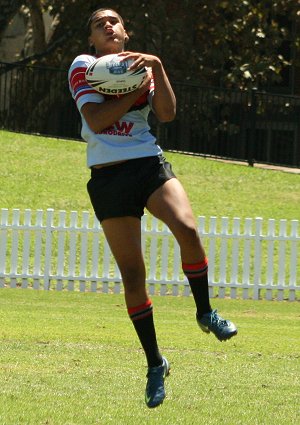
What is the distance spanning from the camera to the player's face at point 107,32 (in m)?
6.74

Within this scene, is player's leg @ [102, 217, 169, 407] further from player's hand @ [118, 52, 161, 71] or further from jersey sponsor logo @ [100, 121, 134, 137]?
player's hand @ [118, 52, 161, 71]

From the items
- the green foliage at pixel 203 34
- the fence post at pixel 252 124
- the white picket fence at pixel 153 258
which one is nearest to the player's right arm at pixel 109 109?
the white picket fence at pixel 153 258

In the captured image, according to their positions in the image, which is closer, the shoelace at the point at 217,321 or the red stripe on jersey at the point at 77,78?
the shoelace at the point at 217,321

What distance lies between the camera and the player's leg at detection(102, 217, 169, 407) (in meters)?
6.71

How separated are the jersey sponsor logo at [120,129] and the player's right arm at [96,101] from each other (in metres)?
0.08

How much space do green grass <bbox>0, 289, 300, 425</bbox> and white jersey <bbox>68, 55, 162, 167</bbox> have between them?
5.28ft

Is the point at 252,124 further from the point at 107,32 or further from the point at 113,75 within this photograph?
the point at 113,75

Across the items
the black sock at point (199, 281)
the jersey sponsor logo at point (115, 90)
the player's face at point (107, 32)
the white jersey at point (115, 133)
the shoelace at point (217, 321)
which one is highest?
the player's face at point (107, 32)

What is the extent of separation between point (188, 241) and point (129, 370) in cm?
283

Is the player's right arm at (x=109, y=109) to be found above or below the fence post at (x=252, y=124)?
above

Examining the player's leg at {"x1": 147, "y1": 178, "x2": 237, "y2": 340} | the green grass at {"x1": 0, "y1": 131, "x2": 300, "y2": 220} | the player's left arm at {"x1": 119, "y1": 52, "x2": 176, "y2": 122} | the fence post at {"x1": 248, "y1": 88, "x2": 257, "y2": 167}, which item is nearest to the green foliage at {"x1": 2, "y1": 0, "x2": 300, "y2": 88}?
the fence post at {"x1": 248, "y1": 88, "x2": 257, "y2": 167}

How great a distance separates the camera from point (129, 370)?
30.2ft

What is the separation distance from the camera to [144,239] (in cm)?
1833

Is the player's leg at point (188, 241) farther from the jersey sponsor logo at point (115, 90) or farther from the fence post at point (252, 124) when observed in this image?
the fence post at point (252, 124)
